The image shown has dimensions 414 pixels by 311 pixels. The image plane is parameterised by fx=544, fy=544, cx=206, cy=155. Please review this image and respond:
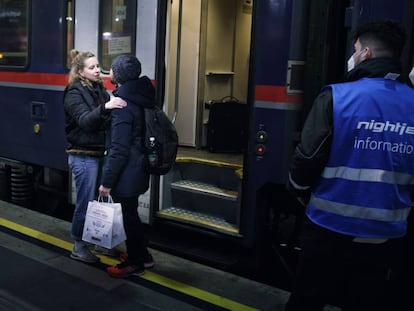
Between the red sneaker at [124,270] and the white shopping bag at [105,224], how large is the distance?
302 mm

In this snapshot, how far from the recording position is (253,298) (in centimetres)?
375

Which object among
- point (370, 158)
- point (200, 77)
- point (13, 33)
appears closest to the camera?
point (370, 158)

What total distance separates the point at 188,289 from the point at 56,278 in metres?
0.98

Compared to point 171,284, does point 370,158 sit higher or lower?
higher

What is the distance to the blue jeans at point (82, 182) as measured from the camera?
13.9 ft

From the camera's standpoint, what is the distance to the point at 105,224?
3789 millimetres

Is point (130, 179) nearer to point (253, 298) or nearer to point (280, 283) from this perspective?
point (253, 298)

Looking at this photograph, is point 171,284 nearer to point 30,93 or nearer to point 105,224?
point 105,224

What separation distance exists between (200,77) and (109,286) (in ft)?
9.77

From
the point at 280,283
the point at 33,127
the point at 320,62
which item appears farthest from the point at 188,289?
the point at 33,127

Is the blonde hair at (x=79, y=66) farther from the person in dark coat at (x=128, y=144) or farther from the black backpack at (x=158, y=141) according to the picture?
the black backpack at (x=158, y=141)

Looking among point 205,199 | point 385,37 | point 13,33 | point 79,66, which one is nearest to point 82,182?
point 79,66

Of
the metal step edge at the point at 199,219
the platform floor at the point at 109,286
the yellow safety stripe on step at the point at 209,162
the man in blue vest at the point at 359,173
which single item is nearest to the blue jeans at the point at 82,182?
the platform floor at the point at 109,286

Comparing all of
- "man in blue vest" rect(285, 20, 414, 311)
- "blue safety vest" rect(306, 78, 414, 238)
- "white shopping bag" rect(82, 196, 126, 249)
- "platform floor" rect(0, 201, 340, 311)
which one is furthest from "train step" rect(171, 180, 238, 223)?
"blue safety vest" rect(306, 78, 414, 238)
